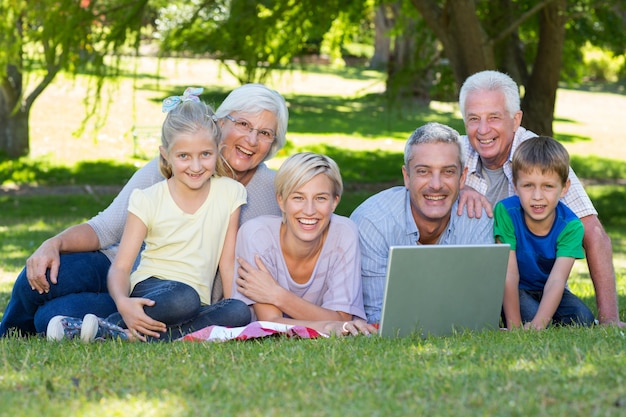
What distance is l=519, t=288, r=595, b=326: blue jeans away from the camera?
5.20 metres

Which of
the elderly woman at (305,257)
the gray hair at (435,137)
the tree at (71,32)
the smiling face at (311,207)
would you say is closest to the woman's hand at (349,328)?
the elderly woman at (305,257)

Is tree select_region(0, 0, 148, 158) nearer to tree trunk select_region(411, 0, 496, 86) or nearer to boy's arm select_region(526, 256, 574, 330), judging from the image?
tree trunk select_region(411, 0, 496, 86)

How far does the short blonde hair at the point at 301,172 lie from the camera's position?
4719mm

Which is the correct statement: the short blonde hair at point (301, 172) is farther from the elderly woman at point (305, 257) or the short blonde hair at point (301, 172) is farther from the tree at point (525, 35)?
the tree at point (525, 35)

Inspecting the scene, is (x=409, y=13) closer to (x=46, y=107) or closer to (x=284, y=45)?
(x=284, y=45)

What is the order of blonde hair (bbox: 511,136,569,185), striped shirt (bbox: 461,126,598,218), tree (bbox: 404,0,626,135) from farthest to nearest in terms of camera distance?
tree (bbox: 404,0,626,135), striped shirt (bbox: 461,126,598,218), blonde hair (bbox: 511,136,569,185)

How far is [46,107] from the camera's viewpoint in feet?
74.9

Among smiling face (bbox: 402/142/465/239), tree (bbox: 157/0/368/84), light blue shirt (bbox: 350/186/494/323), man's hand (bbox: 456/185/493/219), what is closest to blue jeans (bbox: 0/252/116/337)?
light blue shirt (bbox: 350/186/494/323)

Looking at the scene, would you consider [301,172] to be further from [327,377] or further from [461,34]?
[461,34]

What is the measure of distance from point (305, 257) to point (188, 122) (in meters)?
0.91

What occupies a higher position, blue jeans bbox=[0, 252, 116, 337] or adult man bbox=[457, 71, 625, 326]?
adult man bbox=[457, 71, 625, 326]

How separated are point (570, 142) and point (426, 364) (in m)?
20.4

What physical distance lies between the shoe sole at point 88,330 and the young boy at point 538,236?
2.09 meters

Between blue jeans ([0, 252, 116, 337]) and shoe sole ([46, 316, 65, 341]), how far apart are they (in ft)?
0.62
